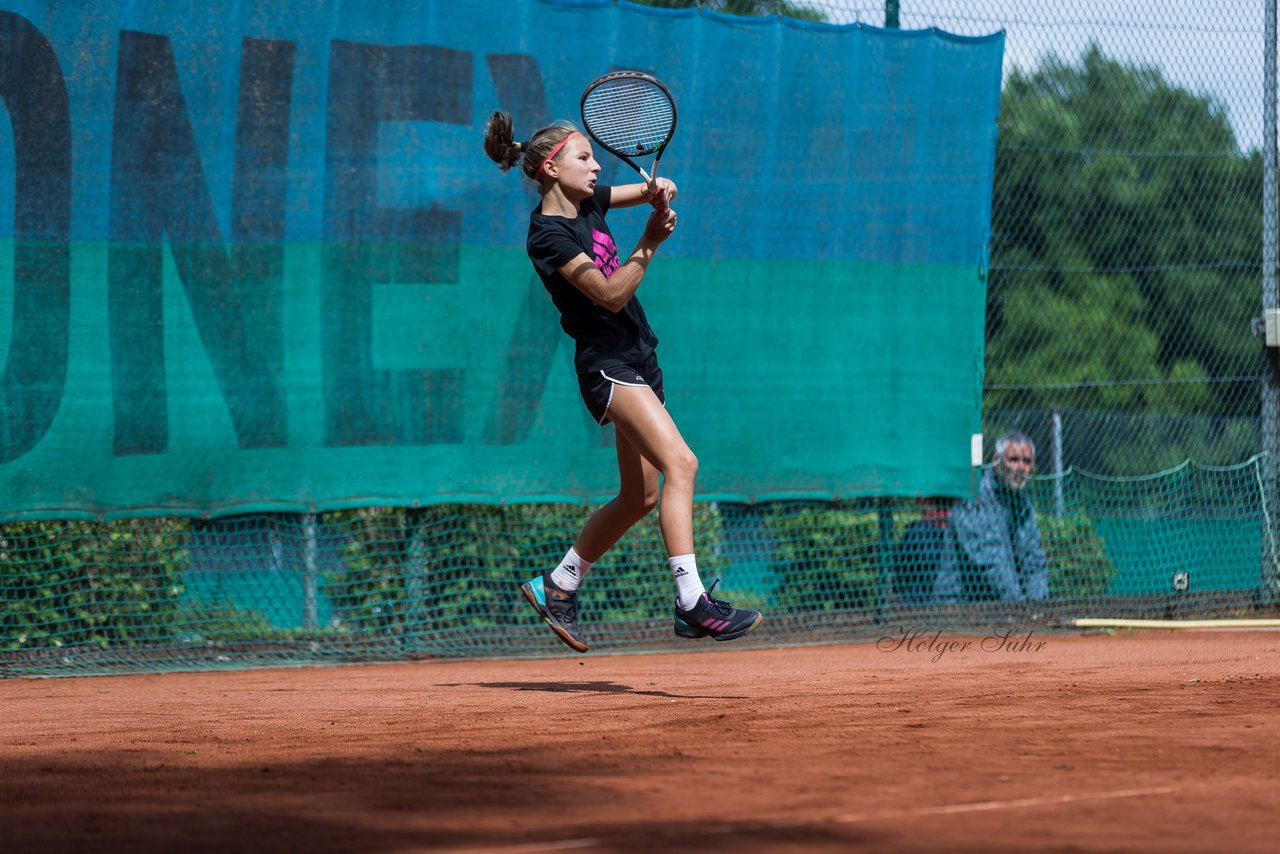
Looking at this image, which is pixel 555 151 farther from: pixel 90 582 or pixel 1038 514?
pixel 1038 514

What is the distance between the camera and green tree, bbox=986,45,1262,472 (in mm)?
8797

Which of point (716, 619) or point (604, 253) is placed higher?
point (604, 253)

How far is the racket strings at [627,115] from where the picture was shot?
5215 mm

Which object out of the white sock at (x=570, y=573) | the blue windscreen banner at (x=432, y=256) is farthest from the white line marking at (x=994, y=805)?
the blue windscreen banner at (x=432, y=256)

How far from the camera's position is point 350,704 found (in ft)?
17.0

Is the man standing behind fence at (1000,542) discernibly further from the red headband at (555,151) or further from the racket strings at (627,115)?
the red headband at (555,151)

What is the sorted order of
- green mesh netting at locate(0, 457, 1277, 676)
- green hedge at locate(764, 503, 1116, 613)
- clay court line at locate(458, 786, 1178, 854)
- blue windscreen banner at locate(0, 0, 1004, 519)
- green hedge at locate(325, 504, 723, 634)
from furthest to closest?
green hedge at locate(764, 503, 1116, 613)
green hedge at locate(325, 504, 723, 634)
green mesh netting at locate(0, 457, 1277, 676)
blue windscreen banner at locate(0, 0, 1004, 519)
clay court line at locate(458, 786, 1178, 854)

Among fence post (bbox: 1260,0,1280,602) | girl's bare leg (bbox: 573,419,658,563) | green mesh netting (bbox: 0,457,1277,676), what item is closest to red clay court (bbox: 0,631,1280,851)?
girl's bare leg (bbox: 573,419,658,563)

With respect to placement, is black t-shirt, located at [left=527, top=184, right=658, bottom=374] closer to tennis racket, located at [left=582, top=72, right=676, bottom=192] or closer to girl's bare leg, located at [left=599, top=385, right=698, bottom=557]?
girl's bare leg, located at [left=599, top=385, right=698, bottom=557]

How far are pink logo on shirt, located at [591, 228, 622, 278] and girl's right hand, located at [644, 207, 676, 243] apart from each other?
365mm

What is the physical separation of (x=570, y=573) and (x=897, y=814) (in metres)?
2.58

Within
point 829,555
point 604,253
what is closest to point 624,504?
point 604,253

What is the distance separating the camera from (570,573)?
5301mm

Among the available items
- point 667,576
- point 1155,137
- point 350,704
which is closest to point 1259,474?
point 1155,137
